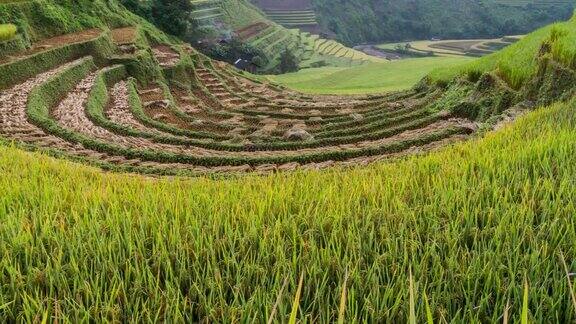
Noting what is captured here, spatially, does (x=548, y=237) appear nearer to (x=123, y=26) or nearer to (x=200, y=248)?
(x=200, y=248)

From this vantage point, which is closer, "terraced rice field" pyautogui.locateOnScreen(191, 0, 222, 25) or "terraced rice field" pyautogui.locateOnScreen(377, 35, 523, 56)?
"terraced rice field" pyautogui.locateOnScreen(191, 0, 222, 25)

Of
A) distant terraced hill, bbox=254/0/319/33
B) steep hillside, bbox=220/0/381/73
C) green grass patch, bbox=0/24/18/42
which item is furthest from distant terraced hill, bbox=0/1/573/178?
distant terraced hill, bbox=254/0/319/33

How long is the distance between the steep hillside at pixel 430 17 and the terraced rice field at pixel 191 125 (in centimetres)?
10148

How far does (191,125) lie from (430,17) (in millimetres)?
127048

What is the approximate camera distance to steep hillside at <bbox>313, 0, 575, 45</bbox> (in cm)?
11612

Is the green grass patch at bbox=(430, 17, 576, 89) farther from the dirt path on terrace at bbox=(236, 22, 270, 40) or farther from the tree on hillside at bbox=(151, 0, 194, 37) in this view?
the dirt path on terrace at bbox=(236, 22, 270, 40)

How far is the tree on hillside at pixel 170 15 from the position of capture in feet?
114

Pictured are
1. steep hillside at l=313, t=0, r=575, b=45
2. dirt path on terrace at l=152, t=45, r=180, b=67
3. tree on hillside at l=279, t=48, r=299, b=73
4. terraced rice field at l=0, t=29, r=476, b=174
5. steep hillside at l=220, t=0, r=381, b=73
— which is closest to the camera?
terraced rice field at l=0, t=29, r=476, b=174

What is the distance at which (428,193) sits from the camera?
3510mm

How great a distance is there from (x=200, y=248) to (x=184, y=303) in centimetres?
58

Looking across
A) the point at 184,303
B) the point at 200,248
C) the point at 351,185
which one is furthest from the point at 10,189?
the point at 351,185

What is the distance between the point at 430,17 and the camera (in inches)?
5079

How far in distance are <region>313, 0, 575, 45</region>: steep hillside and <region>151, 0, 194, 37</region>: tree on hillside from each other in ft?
277

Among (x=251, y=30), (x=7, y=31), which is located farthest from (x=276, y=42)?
(x=7, y=31)
